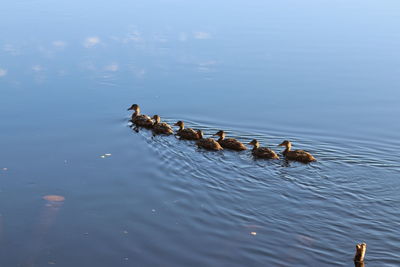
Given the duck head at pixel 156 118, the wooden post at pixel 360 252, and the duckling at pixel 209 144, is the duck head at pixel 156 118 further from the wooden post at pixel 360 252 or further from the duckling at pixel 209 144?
the wooden post at pixel 360 252

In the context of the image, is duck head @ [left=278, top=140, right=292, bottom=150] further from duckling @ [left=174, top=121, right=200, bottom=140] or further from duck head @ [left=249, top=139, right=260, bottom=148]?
duckling @ [left=174, top=121, right=200, bottom=140]

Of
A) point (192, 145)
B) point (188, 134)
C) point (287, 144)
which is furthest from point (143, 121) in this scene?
point (287, 144)

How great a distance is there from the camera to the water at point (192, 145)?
10203 millimetres

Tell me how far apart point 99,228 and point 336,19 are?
19.9m

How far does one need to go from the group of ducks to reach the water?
0.67 ft

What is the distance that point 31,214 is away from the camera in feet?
36.5

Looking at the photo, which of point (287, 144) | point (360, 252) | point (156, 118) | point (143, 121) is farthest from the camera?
point (156, 118)

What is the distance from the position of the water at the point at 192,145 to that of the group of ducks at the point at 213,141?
0.20 m

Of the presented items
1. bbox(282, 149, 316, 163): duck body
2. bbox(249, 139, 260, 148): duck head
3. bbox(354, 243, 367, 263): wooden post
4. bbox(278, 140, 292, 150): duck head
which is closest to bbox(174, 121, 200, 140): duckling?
bbox(249, 139, 260, 148): duck head

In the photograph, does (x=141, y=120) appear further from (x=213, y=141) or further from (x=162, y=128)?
(x=213, y=141)

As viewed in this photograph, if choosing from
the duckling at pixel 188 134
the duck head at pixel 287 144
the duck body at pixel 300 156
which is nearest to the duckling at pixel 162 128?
the duckling at pixel 188 134

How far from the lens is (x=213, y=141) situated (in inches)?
548

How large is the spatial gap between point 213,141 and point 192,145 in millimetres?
542

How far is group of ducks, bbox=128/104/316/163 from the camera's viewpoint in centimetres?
1318
